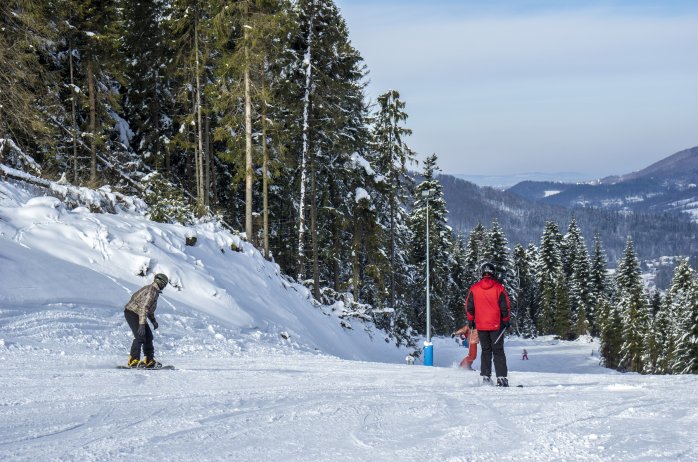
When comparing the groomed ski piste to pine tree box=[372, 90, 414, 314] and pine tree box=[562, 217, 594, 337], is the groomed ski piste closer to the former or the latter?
pine tree box=[372, 90, 414, 314]

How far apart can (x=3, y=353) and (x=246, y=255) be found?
457 inches

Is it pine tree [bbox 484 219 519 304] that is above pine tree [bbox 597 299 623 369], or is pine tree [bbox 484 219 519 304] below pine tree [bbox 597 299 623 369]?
above

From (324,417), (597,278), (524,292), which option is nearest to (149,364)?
(324,417)

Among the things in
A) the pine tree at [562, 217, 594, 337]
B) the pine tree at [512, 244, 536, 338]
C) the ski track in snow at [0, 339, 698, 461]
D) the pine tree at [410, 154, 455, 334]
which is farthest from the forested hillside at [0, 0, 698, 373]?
the pine tree at [512, 244, 536, 338]

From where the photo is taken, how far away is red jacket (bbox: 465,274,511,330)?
8.85 meters

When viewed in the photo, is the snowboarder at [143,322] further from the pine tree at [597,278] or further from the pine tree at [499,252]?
the pine tree at [597,278]

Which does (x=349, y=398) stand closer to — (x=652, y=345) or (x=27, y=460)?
(x=27, y=460)

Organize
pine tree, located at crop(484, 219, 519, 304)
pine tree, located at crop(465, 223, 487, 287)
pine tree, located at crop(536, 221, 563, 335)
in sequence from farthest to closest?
1. pine tree, located at crop(536, 221, 563, 335)
2. pine tree, located at crop(465, 223, 487, 287)
3. pine tree, located at crop(484, 219, 519, 304)

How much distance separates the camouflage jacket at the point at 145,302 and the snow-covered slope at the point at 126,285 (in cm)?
111

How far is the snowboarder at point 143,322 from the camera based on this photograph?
9.67 m

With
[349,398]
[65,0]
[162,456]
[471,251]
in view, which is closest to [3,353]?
[349,398]

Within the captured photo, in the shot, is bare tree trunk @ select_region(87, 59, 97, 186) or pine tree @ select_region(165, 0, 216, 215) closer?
bare tree trunk @ select_region(87, 59, 97, 186)

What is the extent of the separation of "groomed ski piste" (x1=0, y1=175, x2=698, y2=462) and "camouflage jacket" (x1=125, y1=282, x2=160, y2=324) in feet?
3.18

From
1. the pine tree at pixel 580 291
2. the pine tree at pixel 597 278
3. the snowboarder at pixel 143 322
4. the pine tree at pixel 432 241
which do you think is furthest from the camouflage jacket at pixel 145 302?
the pine tree at pixel 597 278
